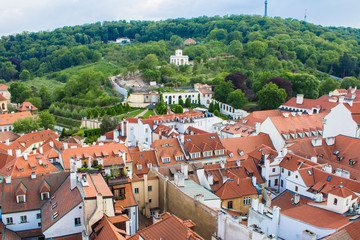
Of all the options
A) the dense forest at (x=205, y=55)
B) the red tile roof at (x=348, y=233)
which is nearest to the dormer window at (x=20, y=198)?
the red tile roof at (x=348, y=233)

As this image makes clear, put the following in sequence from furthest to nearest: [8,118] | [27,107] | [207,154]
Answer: [27,107] → [8,118] → [207,154]

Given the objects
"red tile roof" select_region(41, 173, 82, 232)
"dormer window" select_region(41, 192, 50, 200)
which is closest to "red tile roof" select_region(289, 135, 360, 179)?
"red tile roof" select_region(41, 173, 82, 232)

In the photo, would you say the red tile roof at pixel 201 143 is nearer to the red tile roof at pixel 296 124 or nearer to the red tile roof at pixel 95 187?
the red tile roof at pixel 296 124

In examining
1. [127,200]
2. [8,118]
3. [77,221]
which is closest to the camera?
[77,221]

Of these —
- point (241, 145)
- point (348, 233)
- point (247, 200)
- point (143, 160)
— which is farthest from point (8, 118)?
point (348, 233)

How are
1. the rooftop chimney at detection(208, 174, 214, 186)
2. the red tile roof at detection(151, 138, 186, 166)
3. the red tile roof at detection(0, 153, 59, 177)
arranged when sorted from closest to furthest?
the rooftop chimney at detection(208, 174, 214, 186) < the red tile roof at detection(0, 153, 59, 177) < the red tile roof at detection(151, 138, 186, 166)

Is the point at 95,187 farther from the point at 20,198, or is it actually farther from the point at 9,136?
the point at 9,136

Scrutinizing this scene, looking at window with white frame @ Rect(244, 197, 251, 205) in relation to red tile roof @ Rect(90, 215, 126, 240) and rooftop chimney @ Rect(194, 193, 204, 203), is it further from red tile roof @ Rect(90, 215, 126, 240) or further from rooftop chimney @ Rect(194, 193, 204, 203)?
red tile roof @ Rect(90, 215, 126, 240)
